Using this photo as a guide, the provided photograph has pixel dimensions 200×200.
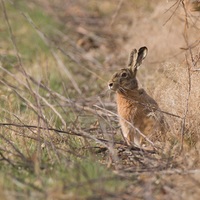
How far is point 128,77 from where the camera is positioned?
23.1 ft

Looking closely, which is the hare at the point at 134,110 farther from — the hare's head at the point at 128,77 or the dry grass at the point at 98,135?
the dry grass at the point at 98,135

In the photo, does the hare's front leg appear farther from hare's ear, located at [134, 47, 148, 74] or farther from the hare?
hare's ear, located at [134, 47, 148, 74]

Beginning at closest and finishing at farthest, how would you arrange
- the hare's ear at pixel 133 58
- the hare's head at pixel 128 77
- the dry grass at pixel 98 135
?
the dry grass at pixel 98 135 → the hare's head at pixel 128 77 → the hare's ear at pixel 133 58

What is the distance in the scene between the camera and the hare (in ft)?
22.4

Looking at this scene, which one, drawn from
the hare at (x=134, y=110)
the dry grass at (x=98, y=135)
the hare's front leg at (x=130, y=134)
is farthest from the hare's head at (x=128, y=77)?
the hare's front leg at (x=130, y=134)

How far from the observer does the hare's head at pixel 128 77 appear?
6.92 meters

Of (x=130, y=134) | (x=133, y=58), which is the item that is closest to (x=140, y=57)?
(x=133, y=58)

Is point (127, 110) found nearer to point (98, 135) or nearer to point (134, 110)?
point (134, 110)

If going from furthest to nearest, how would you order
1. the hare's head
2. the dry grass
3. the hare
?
the hare's head → the hare → the dry grass

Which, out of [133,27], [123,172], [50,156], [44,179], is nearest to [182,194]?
[123,172]

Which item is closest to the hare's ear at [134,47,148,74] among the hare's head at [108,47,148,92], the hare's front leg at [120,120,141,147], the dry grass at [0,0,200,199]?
the hare's head at [108,47,148,92]

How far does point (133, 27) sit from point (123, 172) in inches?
282

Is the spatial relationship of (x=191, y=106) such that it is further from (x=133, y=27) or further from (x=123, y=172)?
(x=133, y=27)

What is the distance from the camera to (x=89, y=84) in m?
10.9
